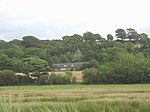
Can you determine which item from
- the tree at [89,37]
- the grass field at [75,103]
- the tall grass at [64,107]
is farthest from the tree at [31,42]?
the tall grass at [64,107]

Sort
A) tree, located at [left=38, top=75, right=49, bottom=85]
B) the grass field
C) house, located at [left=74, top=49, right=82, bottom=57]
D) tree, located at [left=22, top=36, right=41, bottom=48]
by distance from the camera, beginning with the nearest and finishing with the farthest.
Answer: the grass field
tree, located at [left=38, top=75, right=49, bottom=85]
house, located at [left=74, top=49, right=82, bottom=57]
tree, located at [left=22, top=36, right=41, bottom=48]

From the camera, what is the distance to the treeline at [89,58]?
327 ft

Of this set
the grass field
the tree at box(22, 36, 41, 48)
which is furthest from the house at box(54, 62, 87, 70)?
the grass field

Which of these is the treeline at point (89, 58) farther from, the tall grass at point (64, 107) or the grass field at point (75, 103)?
the tall grass at point (64, 107)

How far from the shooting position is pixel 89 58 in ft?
476

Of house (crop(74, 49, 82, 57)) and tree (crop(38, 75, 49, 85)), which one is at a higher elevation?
house (crop(74, 49, 82, 57))

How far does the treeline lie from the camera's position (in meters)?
99.8

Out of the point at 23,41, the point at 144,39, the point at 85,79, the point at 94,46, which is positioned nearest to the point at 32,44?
the point at 23,41

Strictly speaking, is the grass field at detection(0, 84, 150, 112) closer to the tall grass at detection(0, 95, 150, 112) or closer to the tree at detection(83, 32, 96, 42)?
the tall grass at detection(0, 95, 150, 112)

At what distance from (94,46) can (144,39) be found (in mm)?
23700

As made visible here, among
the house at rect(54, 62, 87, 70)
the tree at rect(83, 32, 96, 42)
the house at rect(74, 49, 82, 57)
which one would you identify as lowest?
the house at rect(54, 62, 87, 70)

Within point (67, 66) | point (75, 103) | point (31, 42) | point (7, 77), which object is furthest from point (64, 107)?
point (31, 42)

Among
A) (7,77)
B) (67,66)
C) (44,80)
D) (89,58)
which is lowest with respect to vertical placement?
(44,80)

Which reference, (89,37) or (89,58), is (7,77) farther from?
(89,37)
